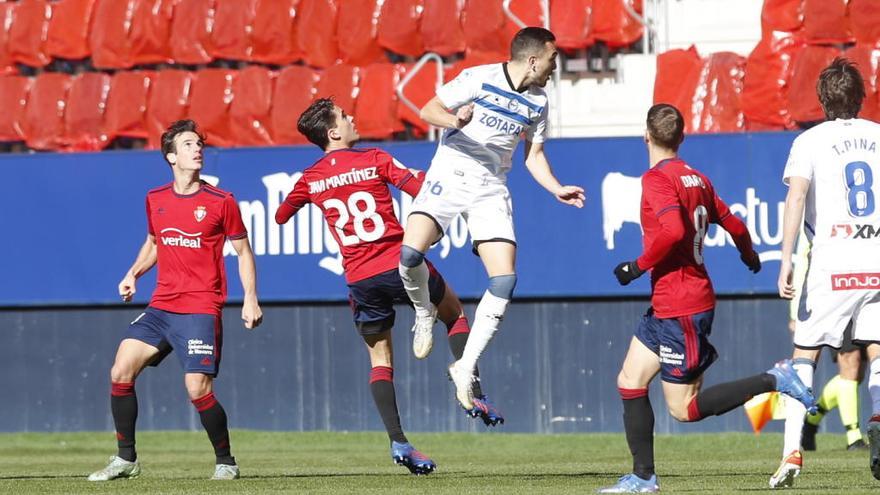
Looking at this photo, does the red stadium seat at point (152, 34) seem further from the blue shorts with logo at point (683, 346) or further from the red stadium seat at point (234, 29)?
the blue shorts with logo at point (683, 346)

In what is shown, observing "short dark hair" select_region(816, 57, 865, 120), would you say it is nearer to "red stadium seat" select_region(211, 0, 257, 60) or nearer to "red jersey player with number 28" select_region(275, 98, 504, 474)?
"red jersey player with number 28" select_region(275, 98, 504, 474)

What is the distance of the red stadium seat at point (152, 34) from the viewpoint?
61.6 ft

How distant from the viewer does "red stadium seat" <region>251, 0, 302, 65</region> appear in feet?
60.1

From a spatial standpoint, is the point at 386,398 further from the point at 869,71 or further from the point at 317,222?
the point at 869,71

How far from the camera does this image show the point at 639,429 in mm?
8312

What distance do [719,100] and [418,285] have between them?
716 centimetres

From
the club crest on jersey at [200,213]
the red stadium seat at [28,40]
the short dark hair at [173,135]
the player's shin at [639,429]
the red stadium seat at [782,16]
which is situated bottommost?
the player's shin at [639,429]

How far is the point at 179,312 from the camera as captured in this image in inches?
400

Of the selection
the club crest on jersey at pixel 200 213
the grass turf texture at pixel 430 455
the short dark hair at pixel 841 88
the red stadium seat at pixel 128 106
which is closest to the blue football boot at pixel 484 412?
the grass turf texture at pixel 430 455

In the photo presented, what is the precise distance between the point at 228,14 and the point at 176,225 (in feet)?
28.4

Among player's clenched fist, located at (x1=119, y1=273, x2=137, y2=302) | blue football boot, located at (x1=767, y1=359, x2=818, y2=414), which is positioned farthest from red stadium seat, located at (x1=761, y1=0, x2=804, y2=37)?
blue football boot, located at (x1=767, y1=359, x2=818, y2=414)

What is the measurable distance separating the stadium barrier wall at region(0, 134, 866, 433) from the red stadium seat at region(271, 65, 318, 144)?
1594 millimetres

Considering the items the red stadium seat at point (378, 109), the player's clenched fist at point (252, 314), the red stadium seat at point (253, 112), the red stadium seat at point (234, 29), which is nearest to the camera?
the player's clenched fist at point (252, 314)

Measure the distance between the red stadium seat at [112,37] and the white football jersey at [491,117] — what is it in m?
10.1
